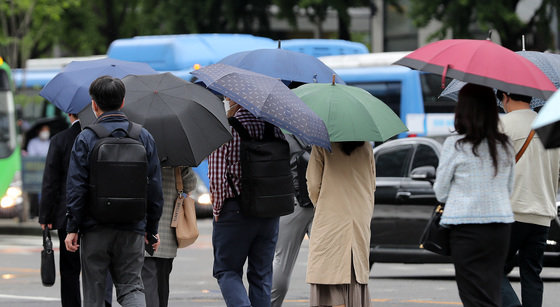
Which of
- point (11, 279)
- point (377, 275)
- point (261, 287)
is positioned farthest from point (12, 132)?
point (261, 287)

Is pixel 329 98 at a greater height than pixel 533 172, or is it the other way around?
pixel 329 98

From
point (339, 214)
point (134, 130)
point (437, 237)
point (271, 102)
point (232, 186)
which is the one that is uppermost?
point (271, 102)

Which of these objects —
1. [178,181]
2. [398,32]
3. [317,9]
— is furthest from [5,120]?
[398,32]

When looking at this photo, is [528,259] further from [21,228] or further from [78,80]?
[21,228]

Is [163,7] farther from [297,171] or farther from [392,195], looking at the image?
[297,171]

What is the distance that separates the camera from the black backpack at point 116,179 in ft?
21.0

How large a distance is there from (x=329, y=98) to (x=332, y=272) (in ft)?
3.63

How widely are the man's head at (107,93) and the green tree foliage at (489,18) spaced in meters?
17.6

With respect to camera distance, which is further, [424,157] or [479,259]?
[424,157]

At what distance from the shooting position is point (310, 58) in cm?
862

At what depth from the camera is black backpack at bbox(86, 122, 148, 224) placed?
6.41 m

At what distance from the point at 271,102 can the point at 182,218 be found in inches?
46.6

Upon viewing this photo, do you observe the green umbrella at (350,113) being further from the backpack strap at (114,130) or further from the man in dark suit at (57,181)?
the man in dark suit at (57,181)

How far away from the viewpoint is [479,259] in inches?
236
